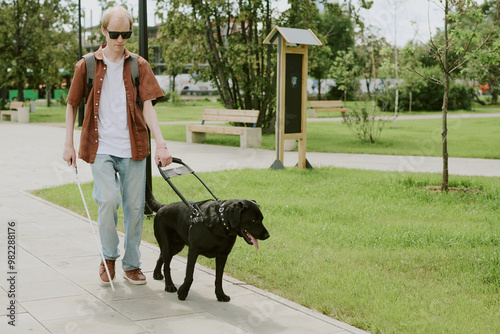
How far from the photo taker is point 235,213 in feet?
13.6

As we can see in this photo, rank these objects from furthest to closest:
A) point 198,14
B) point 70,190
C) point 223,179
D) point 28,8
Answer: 1. point 28,8
2. point 198,14
3. point 223,179
4. point 70,190

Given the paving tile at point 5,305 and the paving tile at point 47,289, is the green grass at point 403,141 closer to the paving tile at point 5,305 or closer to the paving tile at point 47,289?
the paving tile at point 47,289

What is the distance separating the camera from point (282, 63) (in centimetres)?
1225

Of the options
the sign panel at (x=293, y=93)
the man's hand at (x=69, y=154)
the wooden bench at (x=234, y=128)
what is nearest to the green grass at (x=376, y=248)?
the man's hand at (x=69, y=154)

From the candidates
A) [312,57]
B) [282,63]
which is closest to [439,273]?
[282,63]

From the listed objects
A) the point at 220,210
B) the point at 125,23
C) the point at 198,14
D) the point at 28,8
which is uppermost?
the point at 28,8

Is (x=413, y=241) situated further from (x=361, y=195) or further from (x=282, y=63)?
(x=282, y=63)

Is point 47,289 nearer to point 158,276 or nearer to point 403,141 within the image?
point 158,276

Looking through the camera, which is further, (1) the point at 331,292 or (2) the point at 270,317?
(1) the point at 331,292

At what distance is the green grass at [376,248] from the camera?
4.39 metres

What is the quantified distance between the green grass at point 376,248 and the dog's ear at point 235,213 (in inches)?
34.7

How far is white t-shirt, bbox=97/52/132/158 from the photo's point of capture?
4727 millimetres

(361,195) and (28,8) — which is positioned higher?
(28,8)

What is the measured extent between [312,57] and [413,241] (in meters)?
15.6
